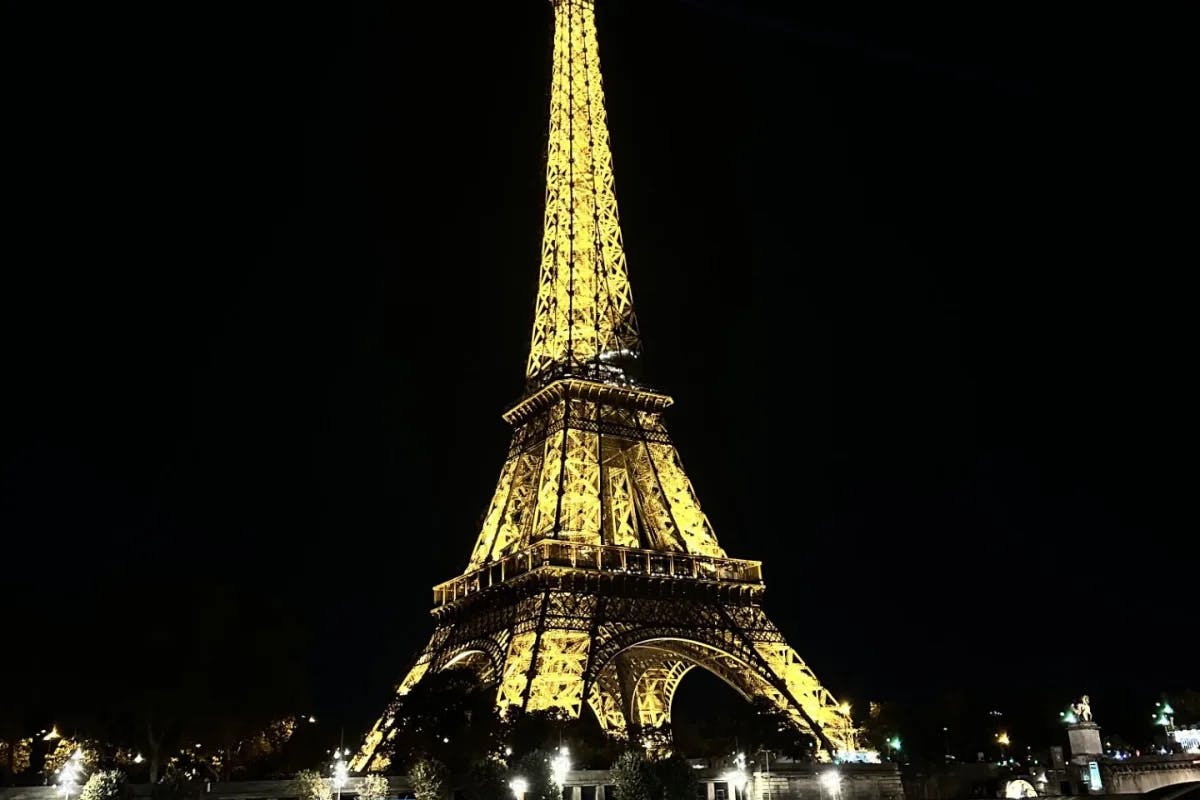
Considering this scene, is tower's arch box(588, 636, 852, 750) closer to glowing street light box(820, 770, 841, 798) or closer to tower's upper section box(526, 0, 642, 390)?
glowing street light box(820, 770, 841, 798)

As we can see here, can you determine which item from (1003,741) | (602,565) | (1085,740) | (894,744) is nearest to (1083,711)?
(1085,740)

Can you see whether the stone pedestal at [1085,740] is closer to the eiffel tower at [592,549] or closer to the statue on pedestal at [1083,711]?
the statue on pedestal at [1083,711]

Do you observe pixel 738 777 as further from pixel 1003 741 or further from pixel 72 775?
pixel 1003 741

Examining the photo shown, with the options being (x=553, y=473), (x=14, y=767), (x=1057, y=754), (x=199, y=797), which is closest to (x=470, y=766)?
(x=199, y=797)

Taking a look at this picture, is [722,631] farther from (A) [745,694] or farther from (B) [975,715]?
(B) [975,715]

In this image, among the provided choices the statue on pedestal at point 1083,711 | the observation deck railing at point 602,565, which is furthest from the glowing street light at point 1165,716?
the observation deck railing at point 602,565

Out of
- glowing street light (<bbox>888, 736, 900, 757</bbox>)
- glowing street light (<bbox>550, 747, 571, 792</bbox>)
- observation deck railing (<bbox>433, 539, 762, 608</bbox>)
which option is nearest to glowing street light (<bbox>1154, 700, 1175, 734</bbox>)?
glowing street light (<bbox>888, 736, 900, 757</bbox>)
